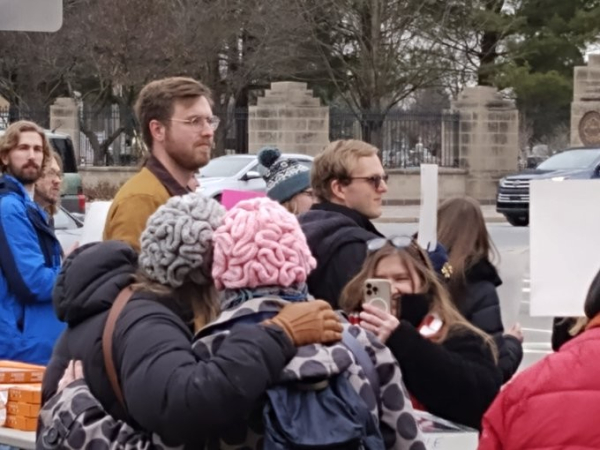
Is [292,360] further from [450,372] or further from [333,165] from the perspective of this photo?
[333,165]

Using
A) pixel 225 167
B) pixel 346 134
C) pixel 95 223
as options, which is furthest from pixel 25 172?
pixel 346 134

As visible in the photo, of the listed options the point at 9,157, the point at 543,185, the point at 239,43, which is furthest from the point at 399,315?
the point at 239,43

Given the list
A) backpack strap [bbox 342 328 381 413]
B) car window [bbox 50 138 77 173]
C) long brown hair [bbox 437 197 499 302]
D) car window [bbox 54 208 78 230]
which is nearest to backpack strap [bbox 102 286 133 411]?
backpack strap [bbox 342 328 381 413]

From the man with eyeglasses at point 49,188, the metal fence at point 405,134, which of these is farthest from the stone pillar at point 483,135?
the man with eyeglasses at point 49,188

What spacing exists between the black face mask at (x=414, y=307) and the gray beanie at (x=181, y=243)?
1.20 metres

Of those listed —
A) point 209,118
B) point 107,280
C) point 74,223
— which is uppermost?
point 209,118

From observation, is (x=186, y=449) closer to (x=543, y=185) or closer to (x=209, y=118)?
(x=543, y=185)

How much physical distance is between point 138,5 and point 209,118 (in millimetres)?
32943

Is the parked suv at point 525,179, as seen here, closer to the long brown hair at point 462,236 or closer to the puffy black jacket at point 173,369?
the long brown hair at point 462,236

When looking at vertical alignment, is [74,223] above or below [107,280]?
below

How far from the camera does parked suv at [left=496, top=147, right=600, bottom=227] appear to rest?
29.7m

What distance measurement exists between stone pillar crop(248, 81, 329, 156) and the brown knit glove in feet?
109

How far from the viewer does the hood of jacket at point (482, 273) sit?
5.43 meters

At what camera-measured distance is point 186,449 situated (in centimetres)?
336
